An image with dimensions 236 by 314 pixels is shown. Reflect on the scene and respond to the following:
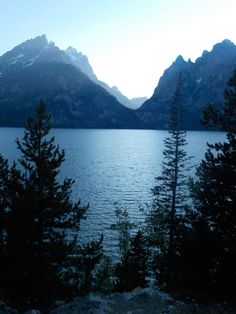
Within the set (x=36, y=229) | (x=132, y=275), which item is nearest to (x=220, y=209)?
(x=36, y=229)

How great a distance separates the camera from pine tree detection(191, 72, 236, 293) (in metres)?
18.5

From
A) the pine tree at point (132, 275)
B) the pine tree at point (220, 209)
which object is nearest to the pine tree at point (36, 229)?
the pine tree at point (132, 275)

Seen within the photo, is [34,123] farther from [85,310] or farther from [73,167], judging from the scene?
[73,167]

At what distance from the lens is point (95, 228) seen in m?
56.4

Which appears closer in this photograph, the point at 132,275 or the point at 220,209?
the point at 220,209

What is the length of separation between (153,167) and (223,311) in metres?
110

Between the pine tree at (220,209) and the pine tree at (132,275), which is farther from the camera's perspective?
the pine tree at (132,275)

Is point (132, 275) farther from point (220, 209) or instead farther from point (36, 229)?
point (220, 209)

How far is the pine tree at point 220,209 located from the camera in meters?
18.5

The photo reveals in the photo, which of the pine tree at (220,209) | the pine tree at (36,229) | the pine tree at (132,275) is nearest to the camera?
the pine tree at (220,209)

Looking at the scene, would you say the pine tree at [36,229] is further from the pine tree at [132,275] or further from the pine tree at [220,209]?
the pine tree at [220,209]

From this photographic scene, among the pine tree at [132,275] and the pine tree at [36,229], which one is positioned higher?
the pine tree at [36,229]

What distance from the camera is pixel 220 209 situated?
2006cm

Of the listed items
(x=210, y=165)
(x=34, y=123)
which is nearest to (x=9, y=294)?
(x=34, y=123)
